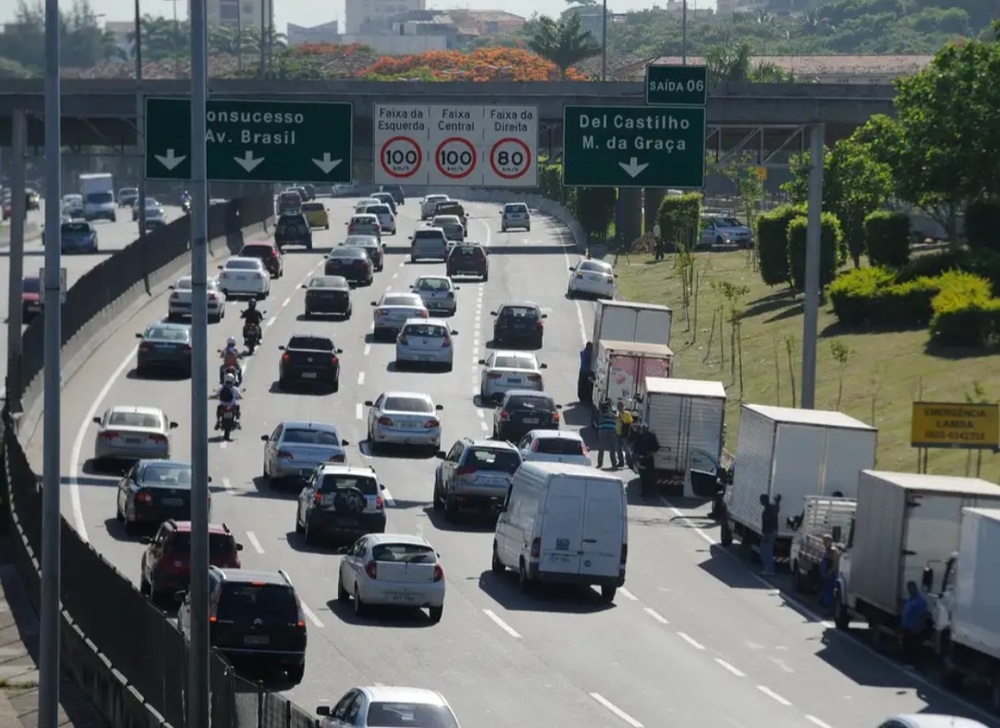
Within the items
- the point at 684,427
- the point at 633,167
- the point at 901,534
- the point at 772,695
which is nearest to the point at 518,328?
the point at 684,427

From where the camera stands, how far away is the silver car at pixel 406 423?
1861 inches

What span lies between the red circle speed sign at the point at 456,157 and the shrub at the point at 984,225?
29.8 m

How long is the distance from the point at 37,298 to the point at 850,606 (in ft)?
136

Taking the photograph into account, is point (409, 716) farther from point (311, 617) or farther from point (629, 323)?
point (629, 323)

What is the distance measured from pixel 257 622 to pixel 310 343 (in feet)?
104

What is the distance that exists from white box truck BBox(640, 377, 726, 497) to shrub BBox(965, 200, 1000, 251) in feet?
66.8

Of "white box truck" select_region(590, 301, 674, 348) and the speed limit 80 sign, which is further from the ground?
the speed limit 80 sign

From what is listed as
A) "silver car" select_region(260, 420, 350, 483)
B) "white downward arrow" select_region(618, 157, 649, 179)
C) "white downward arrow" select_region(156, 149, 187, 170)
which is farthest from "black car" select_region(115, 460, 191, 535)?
"white downward arrow" select_region(156, 149, 187, 170)

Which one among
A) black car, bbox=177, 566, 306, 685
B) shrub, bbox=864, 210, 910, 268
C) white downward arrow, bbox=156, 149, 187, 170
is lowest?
black car, bbox=177, 566, 306, 685

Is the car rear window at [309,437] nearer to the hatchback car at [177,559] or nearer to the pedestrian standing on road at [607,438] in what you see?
the pedestrian standing on road at [607,438]

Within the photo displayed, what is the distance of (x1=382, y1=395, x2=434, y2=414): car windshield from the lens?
1871 inches

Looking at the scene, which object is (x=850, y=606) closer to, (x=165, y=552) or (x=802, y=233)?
(x=165, y=552)

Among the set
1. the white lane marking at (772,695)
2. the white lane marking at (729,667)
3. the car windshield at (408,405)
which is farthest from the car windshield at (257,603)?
the car windshield at (408,405)

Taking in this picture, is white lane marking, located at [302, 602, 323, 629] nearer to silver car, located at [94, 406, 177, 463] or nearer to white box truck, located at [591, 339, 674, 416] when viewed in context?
silver car, located at [94, 406, 177, 463]
